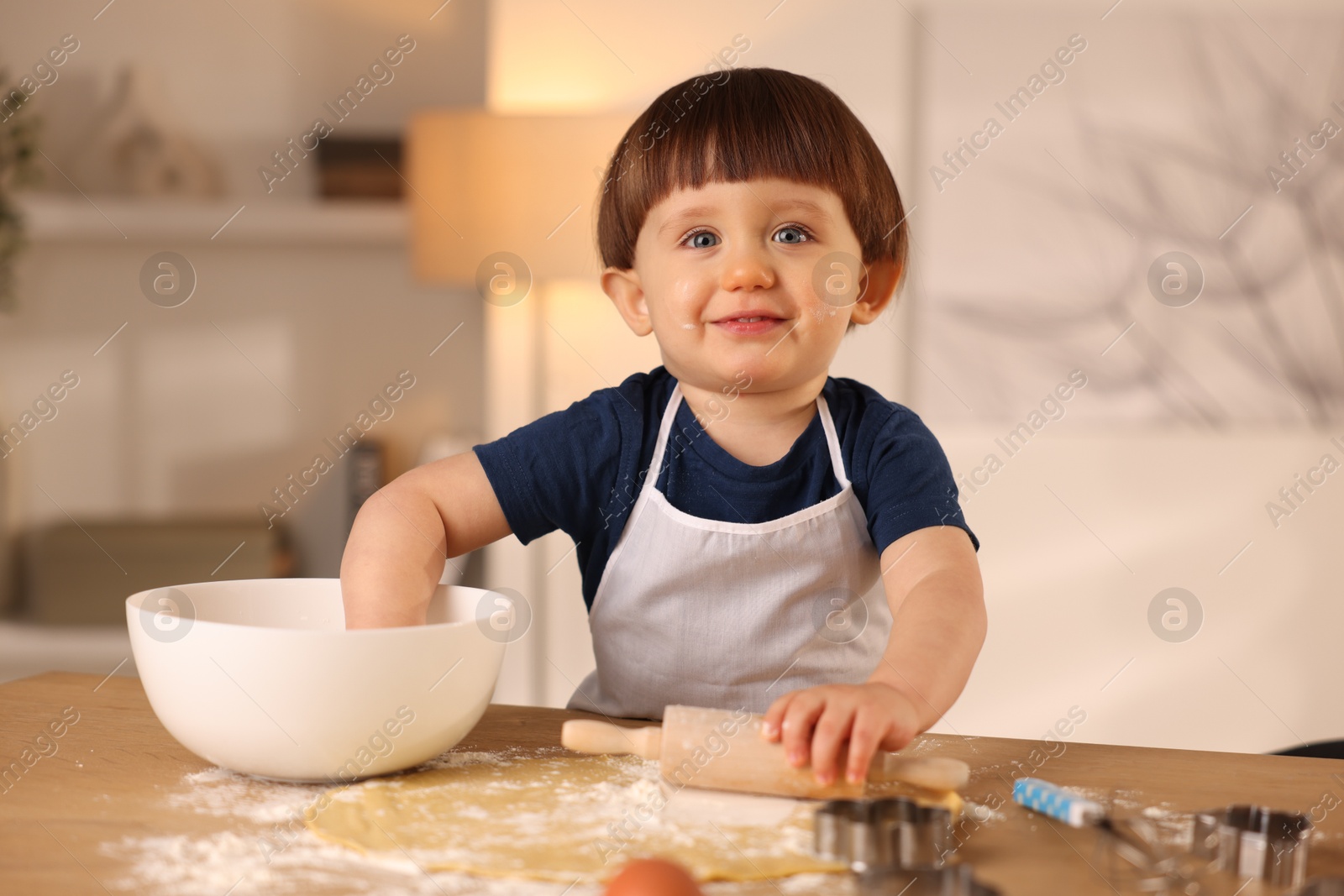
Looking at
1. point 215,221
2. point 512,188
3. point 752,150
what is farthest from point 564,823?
point 215,221

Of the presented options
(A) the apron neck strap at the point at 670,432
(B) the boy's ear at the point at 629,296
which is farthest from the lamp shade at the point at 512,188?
(A) the apron neck strap at the point at 670,432

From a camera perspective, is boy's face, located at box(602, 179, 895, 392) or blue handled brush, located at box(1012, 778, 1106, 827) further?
boy's face, located at box(602, 179, 895, 392)

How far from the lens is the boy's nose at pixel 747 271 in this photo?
33.2 inches

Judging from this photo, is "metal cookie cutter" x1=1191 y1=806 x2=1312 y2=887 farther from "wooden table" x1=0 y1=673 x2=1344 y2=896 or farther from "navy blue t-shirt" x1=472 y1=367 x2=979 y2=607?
"navy blue t-shirt" x1=472 y1=367 x2=979 y2=607

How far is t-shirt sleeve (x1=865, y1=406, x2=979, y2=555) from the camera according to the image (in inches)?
33.2

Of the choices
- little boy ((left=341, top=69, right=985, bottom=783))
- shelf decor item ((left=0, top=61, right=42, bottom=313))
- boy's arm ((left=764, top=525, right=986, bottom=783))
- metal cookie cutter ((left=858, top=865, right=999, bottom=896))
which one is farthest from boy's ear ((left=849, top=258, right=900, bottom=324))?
shelf decor item ((left=0, top=61, right=42, bottom=313))

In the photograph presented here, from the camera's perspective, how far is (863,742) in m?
0.60

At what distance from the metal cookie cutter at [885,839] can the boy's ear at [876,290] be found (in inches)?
20.5

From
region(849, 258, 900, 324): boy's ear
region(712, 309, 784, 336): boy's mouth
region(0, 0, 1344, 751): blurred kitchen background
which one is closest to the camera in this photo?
region(712, 309, 784, 336): boy's mouth

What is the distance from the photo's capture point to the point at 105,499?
334cm

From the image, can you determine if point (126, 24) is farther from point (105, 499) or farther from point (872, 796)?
point (872, 796)

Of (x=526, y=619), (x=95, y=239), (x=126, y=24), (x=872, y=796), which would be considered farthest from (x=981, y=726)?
(x=126, y=24)

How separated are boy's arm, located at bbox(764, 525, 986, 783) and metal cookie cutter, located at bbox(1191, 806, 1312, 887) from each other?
152 mm

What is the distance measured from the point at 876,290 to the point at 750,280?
0.21 meters
